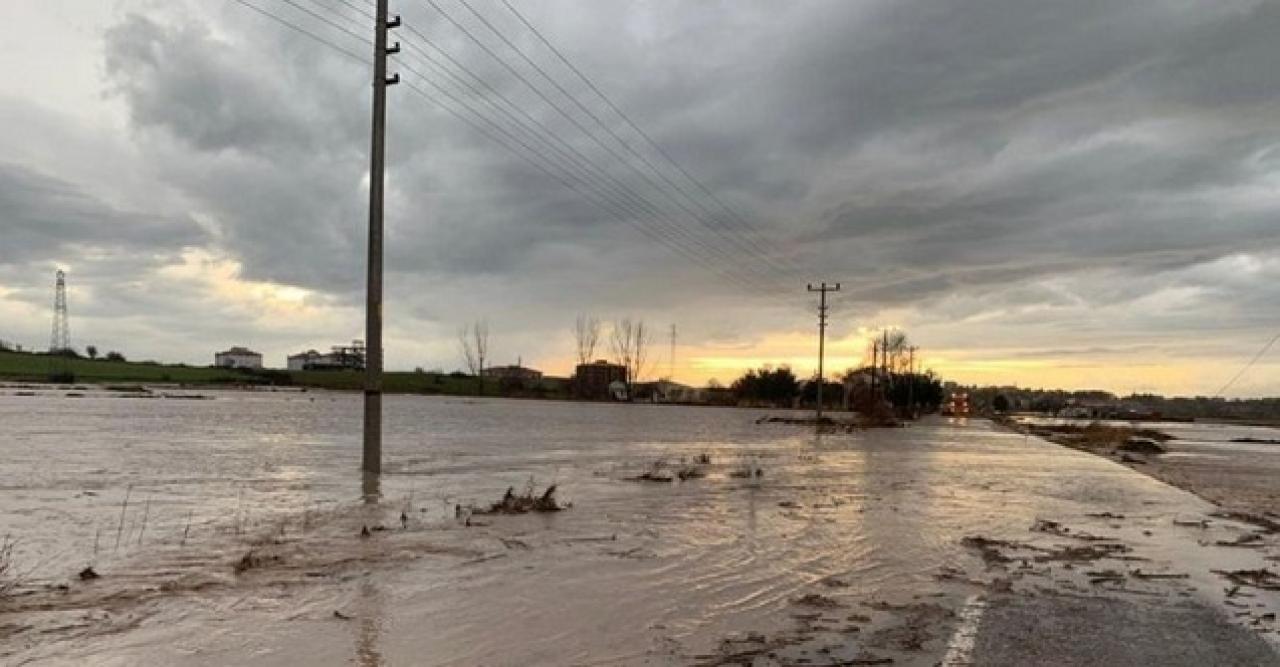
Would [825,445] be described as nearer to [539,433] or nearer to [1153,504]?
[539,433]

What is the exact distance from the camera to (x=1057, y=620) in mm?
8555

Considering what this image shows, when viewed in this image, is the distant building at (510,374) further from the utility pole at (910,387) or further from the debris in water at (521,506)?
the debris in water at (521,506)

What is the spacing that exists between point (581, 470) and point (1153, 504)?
14.6 metres

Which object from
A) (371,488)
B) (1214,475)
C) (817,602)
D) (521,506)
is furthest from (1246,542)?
(1214,475)

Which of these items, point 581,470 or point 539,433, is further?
point 539,433

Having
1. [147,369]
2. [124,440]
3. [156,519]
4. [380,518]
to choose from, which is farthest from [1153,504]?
[147,369]

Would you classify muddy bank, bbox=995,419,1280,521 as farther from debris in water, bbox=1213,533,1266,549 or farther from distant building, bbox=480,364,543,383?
distant building, bbox=480,364,543,383

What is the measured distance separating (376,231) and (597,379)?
168760 mm

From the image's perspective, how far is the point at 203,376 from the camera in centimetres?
15475

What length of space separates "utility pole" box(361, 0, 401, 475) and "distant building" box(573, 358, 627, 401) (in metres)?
162

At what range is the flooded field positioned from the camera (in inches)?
295

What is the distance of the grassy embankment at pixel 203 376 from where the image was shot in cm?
13364

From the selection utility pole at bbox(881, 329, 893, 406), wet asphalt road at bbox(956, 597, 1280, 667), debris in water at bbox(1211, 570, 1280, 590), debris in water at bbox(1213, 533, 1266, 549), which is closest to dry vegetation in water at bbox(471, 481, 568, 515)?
wet asphalt road at bbox(956, 597, 1280, 667)

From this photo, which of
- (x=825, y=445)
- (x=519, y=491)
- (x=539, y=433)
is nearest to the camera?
(x=519, y=491)
